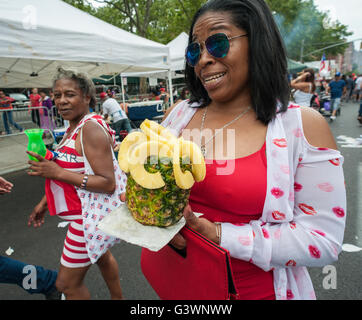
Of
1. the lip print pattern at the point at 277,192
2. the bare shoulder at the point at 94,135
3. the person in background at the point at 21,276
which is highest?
the bare shoulder at the point at 94,135

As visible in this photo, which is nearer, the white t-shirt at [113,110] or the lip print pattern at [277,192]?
the lip print pattern at [277,192]

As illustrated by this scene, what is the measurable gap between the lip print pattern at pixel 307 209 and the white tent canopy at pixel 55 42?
215 centimetres

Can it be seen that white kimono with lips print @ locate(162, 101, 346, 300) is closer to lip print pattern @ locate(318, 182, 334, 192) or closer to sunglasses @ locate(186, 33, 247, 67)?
lip print pattern @ locate(318, 182, 334, 192)

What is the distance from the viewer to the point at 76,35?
391 centimetres

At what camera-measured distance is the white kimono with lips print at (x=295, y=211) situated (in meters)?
0.96

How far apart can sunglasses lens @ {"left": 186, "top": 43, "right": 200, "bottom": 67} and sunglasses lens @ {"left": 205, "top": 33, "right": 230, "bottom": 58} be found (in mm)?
105

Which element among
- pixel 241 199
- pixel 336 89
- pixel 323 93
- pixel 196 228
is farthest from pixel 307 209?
pixel 323 93

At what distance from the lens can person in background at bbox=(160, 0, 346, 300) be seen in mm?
973

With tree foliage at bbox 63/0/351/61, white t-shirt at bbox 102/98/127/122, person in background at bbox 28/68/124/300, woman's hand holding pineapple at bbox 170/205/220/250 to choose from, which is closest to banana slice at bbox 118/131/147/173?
woman's hand holding pineapple at bbox 170/205/220/250

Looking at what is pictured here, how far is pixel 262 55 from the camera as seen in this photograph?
3.59 feet

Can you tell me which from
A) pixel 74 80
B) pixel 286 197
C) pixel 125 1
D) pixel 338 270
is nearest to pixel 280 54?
pixel 286 197

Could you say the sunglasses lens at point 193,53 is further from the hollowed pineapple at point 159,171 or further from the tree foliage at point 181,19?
the tree foliage at point 181,19

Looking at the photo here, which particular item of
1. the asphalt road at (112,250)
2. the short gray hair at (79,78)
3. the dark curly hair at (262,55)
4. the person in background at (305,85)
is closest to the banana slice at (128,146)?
the dark curly hair at (262,55)

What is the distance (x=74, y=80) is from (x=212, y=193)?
1.67 metres
